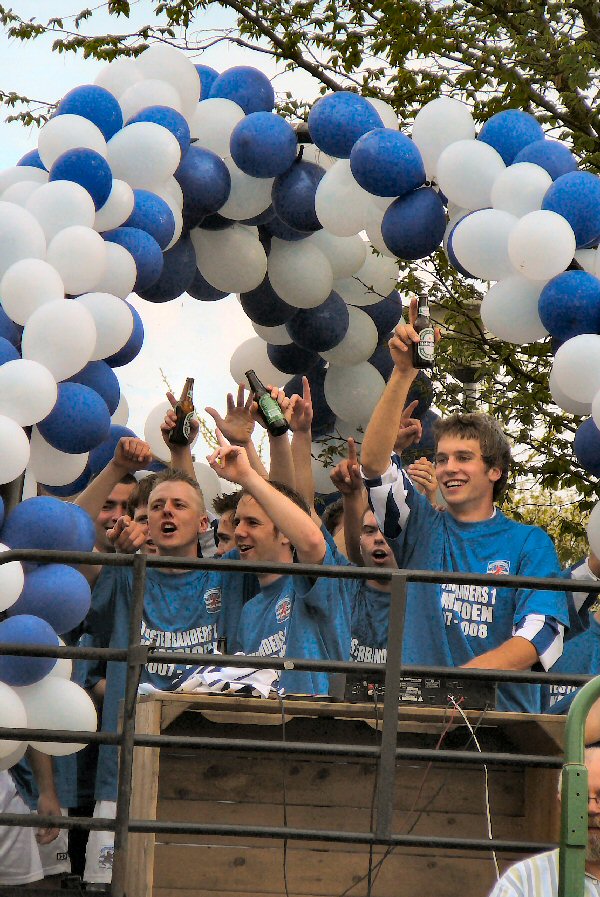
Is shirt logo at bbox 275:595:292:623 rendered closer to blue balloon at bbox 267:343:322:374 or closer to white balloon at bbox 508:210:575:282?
white balloon at bbox 508:210:575:282

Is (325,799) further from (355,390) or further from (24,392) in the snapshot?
(355,390)

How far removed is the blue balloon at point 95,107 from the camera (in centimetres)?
505

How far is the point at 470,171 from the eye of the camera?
4801 mm

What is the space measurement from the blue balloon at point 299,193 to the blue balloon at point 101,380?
129 centimetres

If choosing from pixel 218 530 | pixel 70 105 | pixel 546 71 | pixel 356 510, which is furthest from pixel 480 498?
pixel 546 71

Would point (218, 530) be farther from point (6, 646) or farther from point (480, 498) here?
point (6, 646)

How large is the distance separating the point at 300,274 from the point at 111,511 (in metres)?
1.37

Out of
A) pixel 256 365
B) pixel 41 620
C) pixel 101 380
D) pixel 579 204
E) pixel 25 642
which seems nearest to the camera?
pixel 25 642

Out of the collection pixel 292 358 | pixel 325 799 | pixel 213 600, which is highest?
pixel 292 358

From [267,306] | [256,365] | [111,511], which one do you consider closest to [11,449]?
[111,511]

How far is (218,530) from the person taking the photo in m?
5.43

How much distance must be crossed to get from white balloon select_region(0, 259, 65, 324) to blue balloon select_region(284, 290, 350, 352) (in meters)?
1.92

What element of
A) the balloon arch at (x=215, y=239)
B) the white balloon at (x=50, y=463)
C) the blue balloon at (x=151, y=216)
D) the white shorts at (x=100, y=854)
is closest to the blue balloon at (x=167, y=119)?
the balloon arch at (x=215, y=239)

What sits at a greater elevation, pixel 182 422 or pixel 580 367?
pixel 182 422
